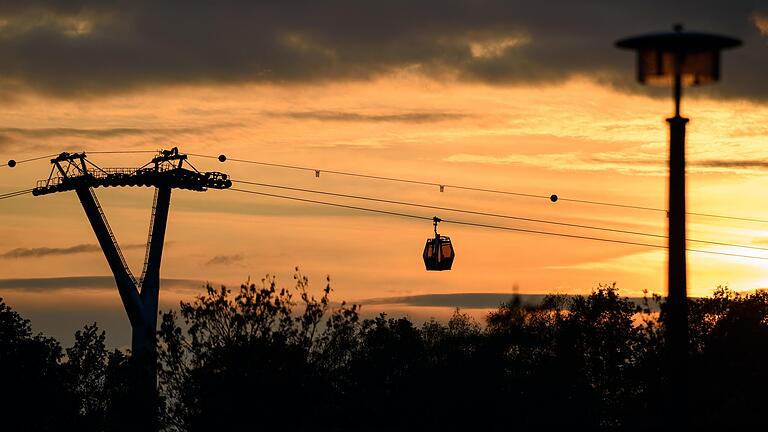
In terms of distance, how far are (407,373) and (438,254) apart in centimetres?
2185

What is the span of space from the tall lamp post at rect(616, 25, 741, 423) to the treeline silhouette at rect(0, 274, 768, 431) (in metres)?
20.4

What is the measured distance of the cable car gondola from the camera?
2320 inches

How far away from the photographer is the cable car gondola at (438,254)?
58938 millimetres

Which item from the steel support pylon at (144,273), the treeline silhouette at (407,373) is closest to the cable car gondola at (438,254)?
the treeline silhouette at (407,373)

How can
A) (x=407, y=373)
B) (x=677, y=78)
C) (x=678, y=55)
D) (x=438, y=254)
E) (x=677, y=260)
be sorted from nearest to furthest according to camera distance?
(x=677, y=260) → (x=678, y=55) → (x=677, y=78) → (x=438, y=254) → (x=407, y=373)

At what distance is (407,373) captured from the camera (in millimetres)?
79000

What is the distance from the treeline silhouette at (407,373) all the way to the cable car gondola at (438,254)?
5.49 m

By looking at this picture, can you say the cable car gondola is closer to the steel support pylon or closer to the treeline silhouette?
the treeline silhouette

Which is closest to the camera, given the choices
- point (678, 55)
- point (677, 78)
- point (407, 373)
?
point (678, 55)

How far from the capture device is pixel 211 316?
50719mm

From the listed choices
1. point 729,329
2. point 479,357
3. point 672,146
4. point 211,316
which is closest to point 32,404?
point 479,357

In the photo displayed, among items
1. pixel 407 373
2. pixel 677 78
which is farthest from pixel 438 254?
pixel 677 78

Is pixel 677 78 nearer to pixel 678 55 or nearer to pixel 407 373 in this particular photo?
pixel 678 55

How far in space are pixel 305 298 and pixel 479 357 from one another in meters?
26.3
